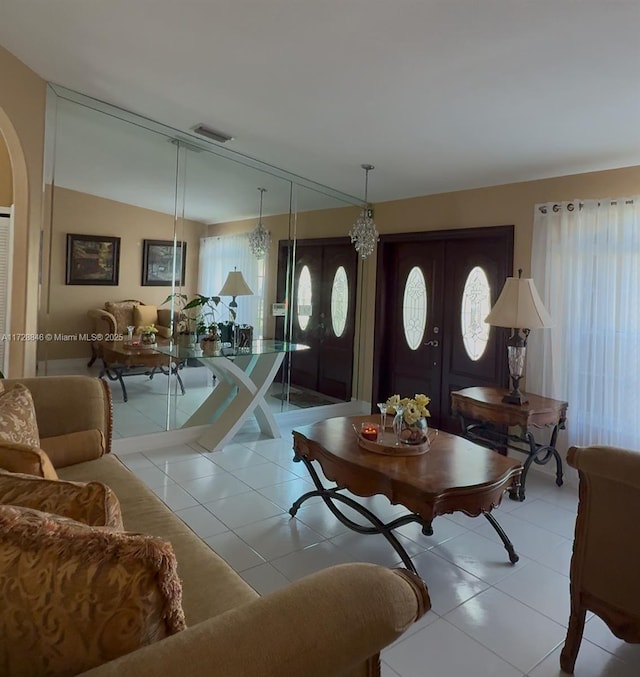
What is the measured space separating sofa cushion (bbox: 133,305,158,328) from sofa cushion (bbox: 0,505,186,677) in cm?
333

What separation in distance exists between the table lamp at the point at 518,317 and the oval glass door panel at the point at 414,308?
4.85 feet

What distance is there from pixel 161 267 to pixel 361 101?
2.10m

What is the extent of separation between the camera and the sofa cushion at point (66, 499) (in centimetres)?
117

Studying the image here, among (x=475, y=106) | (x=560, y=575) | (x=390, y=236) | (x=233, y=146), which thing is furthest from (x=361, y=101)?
(x=560, y=575)

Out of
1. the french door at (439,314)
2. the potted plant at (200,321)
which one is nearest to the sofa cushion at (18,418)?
the potted plant at (200,321)

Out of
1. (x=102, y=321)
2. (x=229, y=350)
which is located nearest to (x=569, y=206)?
(x=229, y=350)

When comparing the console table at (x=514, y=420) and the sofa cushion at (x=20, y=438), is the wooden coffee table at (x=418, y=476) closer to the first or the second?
the console table at (x=514, y=420)

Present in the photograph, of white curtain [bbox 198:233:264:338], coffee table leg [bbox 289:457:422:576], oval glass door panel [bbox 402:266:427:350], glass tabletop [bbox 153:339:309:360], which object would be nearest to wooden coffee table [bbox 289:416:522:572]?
coffee table leg [bbox 289:457:422:576]

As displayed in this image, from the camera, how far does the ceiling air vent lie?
386 cm

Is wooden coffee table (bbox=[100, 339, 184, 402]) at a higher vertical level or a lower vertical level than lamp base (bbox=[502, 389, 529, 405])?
higher

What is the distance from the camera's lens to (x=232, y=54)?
2.65 meters

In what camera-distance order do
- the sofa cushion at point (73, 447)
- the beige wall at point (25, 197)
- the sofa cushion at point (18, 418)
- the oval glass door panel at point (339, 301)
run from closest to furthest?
1. the sofa cushion at point (18, 418)
2. the sofa cushion at point (73, 447)
3. the beige wall at point (25, 197)
4. the oval glass door panel at point (339, 301)

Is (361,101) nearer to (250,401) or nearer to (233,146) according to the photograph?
(233,146)

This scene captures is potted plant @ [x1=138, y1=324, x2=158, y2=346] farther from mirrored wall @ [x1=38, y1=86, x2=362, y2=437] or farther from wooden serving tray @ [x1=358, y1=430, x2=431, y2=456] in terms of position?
wooden serving tray @ [x1=358, y1=430, x2=431, y2=456]
